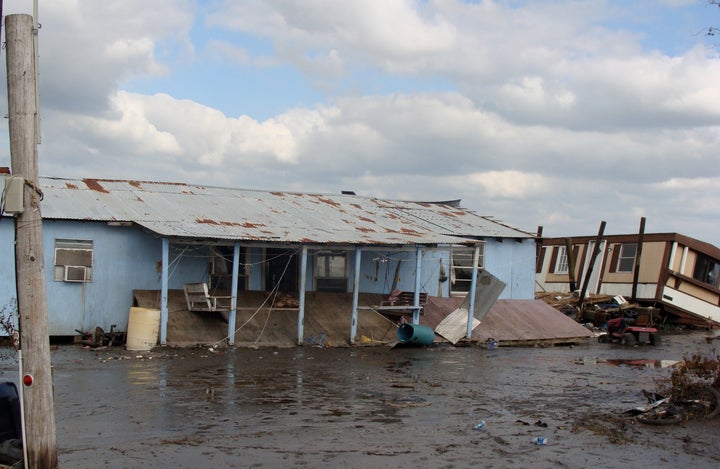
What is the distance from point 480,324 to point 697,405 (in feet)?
42.2

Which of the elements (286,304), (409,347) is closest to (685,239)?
(409,347)

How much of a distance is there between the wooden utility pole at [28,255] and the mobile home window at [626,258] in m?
31.6

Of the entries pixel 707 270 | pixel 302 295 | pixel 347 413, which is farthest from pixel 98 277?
pixel 707 270

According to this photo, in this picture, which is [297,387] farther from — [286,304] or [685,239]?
[685,239]

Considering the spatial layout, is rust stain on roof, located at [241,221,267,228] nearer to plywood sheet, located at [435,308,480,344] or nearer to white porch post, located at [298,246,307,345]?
white porch post, located at [298,246,307,345]

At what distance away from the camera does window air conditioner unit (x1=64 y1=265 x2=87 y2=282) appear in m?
20.0

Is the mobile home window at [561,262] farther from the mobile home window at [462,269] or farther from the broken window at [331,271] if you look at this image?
the broken window at [331,271]

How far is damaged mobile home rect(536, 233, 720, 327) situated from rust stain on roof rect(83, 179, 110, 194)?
A: 20.3 meters

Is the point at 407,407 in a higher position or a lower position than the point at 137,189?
lower

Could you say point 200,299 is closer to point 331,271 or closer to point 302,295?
point 302,295

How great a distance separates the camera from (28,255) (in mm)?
7141

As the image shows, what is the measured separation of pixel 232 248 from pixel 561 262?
20533 millimetres

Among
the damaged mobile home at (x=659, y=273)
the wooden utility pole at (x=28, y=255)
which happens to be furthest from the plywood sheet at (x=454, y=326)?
the wooden utility pole at (x=28, y=255)

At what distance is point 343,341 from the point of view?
22156 mm
